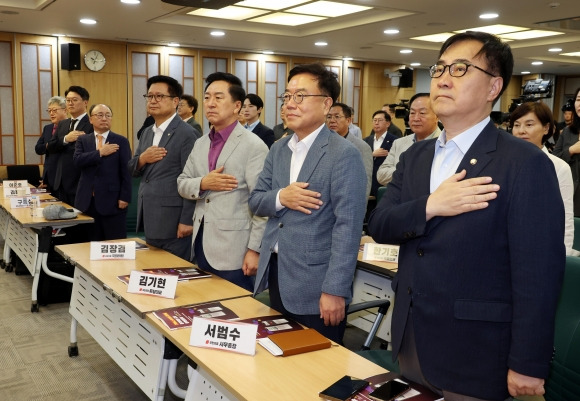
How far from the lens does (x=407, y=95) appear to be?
1395 cm

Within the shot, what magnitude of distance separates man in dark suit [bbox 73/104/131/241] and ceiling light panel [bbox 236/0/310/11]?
379 centimetres

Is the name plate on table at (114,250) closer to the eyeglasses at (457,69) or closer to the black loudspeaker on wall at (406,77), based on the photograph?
the eyeglasses at (457,69)

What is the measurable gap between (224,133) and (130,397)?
1.53 metres

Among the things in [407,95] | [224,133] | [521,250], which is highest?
[407,95]

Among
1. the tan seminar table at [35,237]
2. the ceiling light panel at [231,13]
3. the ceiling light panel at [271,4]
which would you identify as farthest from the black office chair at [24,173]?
the ceiling light panel at [271,4]

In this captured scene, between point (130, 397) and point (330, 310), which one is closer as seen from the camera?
point (330, 310)

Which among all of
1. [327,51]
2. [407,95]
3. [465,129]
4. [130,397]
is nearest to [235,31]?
[327,51]

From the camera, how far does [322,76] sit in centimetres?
218

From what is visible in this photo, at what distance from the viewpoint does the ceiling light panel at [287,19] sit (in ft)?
27.4

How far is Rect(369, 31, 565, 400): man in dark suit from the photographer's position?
4.19 feet

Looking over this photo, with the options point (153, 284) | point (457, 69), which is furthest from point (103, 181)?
point (457, 69)

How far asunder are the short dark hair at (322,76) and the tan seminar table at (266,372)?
101cm

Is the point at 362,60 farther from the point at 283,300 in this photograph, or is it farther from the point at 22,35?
the point at 283,300

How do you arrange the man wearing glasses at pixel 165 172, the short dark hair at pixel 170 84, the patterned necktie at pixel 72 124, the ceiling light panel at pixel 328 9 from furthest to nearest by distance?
the ceiling light panel at pixel 328 9 < the patterned necktie at pixel 72 124 < the short dark hair at pixel 170 84 < the man wearing glasses at pixel 165 172
